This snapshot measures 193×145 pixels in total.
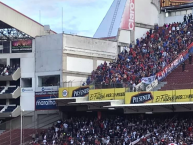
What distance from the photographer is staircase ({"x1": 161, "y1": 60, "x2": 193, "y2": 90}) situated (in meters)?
43.4

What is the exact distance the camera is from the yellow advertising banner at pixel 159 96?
39938mm

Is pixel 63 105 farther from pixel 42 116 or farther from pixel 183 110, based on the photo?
pixel 183 110

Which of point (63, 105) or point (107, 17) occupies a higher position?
point (107, 17)

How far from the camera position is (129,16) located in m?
56.5

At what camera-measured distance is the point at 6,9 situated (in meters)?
51.7

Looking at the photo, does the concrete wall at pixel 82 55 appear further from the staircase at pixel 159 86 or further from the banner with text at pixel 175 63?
the staircase at pixel 159 86

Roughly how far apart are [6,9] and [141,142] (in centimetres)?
1871

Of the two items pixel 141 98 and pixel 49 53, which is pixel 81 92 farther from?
pixel 141 98

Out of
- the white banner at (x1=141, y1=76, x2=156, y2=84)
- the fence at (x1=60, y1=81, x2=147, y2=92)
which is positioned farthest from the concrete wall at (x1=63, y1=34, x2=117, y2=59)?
the white banner at (x1=141, y1=76, x2=156, y2=84)

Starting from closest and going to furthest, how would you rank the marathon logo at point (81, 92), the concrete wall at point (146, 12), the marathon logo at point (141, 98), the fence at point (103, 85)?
the marathon logo at point (141, 98), the fence at point (103, 85), the marathon logo at point (81, 92), the concrete wall at point (146, 12)

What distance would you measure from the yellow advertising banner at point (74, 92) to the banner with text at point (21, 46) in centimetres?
595

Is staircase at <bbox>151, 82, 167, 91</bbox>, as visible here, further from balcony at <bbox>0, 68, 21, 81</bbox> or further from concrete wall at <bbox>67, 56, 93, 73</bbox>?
balcony at <bbox>0, 68, 21, 81</bbox>

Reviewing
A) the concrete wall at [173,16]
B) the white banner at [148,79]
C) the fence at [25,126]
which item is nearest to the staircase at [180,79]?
the white banner at [148,79]

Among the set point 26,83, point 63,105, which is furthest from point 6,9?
point 63,105
